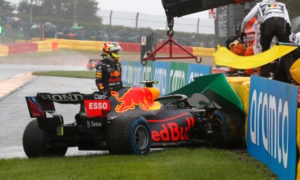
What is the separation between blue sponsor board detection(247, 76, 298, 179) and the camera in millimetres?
5867

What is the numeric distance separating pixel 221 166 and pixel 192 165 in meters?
0.30

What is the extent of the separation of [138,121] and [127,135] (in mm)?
268

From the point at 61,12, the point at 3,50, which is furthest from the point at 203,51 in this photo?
the point at 61,12

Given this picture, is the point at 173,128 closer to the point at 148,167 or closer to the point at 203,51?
the point at 148,167

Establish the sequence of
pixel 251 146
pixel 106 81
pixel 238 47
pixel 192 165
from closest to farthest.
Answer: pixel 192 165, pixel 251 146, pixel 106 81, pixel 238 47

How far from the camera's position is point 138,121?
835 centimetres

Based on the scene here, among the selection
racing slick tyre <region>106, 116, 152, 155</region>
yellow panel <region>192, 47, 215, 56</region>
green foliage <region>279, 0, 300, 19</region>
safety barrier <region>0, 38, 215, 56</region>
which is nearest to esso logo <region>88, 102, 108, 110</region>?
racing slick tyre <region>106, 116, 152, 155</region>

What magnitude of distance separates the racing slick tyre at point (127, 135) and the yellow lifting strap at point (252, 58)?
147 centimetres

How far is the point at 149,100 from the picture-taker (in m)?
9.20

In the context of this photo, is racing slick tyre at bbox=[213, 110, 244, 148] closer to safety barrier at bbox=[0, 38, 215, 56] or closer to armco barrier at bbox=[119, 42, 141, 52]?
safety barrier at bbox=[0, 38, 215, 56]

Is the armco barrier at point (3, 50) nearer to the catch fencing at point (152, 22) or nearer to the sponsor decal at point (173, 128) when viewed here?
the catch fencing at point (152, 22)

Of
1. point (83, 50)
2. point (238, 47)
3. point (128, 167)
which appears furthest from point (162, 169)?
point (83, 50)

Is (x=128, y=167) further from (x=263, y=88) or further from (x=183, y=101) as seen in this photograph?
(x=183, y=101)

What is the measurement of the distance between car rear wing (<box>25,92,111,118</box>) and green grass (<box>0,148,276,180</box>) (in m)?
0.54
